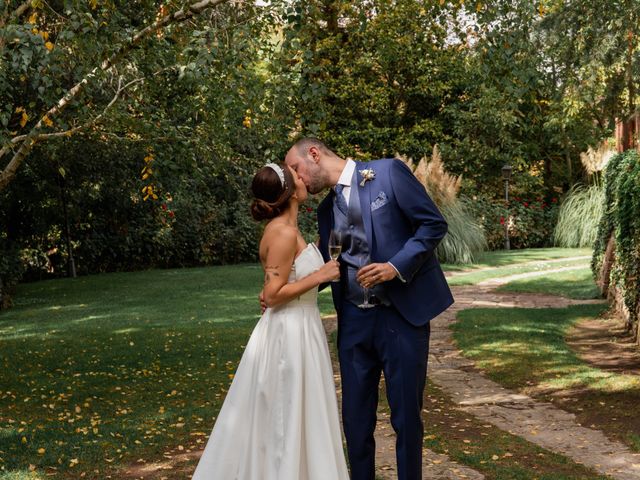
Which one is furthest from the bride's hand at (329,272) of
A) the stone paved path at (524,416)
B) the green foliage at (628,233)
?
the green foliage at (628,233)

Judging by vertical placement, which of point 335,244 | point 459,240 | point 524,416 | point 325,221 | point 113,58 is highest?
point 113,58

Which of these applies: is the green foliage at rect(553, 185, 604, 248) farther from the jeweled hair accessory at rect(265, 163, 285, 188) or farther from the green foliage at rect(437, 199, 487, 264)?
the jeweled hair accessory at rect(265, 163, 285, 188)

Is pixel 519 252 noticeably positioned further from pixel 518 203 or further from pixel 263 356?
pixel 263 356

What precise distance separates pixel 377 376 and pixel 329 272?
2.03ft

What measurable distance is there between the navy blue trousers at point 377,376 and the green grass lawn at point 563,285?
1010 centimetres

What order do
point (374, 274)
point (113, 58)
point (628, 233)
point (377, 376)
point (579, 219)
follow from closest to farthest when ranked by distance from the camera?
1. point (374, 274)
2. point (377, 376)
3. point (113, 58)
4. point (628, 233)
5. point (579, 219)

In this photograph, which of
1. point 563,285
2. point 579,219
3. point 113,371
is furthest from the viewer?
point 579,219

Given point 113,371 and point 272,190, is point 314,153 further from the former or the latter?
point 113,371

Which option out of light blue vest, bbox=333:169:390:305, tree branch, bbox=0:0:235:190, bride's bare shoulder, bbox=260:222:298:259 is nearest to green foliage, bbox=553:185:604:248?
tree branch, bbox=0:0:235:190

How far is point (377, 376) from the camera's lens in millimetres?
4082

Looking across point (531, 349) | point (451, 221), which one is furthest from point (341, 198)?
point (451, 221)

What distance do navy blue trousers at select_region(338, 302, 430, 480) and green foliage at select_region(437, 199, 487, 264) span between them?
15.5 meters

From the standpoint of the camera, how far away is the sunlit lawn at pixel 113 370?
19.2 feet

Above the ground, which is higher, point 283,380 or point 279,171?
point 279,171
